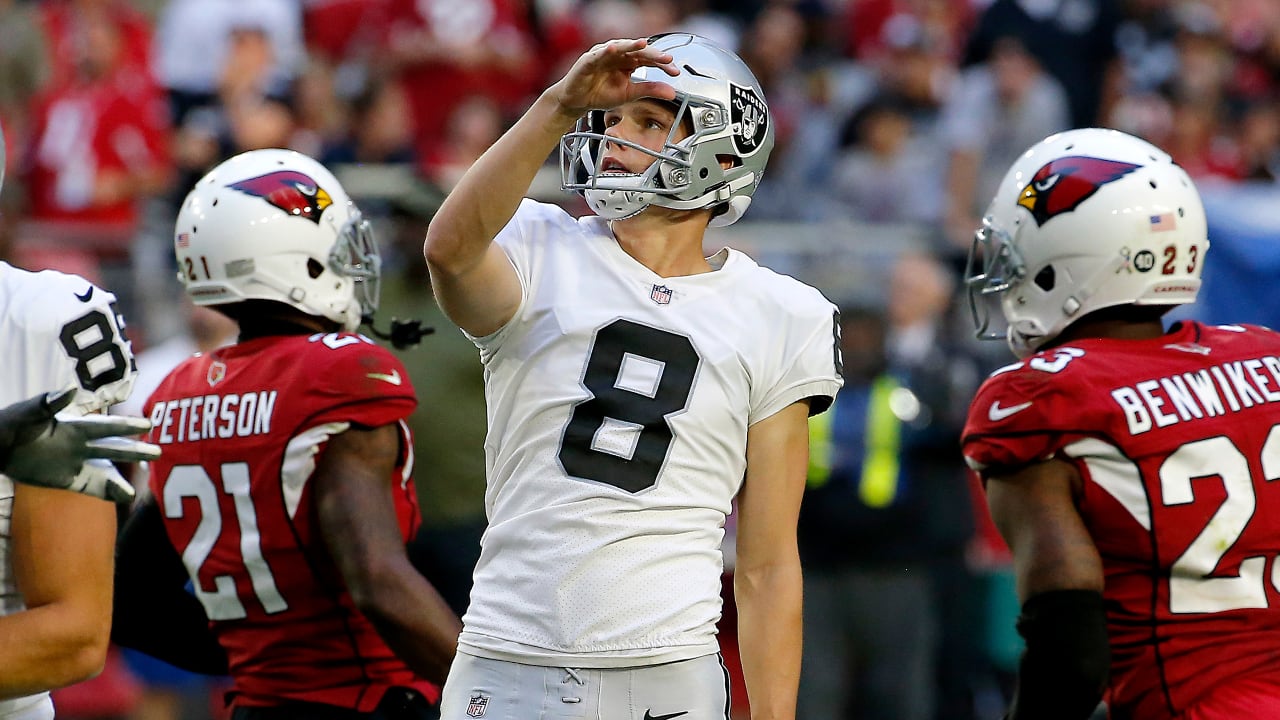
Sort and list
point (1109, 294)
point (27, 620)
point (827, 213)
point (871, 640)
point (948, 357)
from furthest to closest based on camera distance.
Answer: point (827, 213), point (948, 357), point (871, 640), point (1109, 294), point (27, 620)

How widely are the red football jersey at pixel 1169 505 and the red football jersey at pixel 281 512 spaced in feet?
4.62

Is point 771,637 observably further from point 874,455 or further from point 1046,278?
point 874,455

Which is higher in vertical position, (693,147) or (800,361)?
(693,147)

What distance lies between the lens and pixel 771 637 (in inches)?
130

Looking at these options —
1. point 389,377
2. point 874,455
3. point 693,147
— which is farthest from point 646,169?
point 874,455

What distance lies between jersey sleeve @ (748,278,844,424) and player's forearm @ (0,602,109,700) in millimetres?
1315

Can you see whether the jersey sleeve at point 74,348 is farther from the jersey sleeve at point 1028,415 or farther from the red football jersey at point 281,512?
the jersey sleeve at point 1028,415

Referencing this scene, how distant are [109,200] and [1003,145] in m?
4.95

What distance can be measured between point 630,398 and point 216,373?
1198 millimetres

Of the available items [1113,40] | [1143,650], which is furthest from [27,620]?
[1113,40]

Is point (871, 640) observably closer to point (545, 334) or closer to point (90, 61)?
point (545, 334)

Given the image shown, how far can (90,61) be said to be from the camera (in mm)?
9242

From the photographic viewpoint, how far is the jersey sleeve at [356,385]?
147 inches

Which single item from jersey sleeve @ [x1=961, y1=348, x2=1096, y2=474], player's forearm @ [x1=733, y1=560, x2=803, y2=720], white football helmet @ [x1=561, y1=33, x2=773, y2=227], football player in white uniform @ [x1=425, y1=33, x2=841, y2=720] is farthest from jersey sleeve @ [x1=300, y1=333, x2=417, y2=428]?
jersey sleeve @ [x1=961, y1=348, x2=1096, y2=474]
